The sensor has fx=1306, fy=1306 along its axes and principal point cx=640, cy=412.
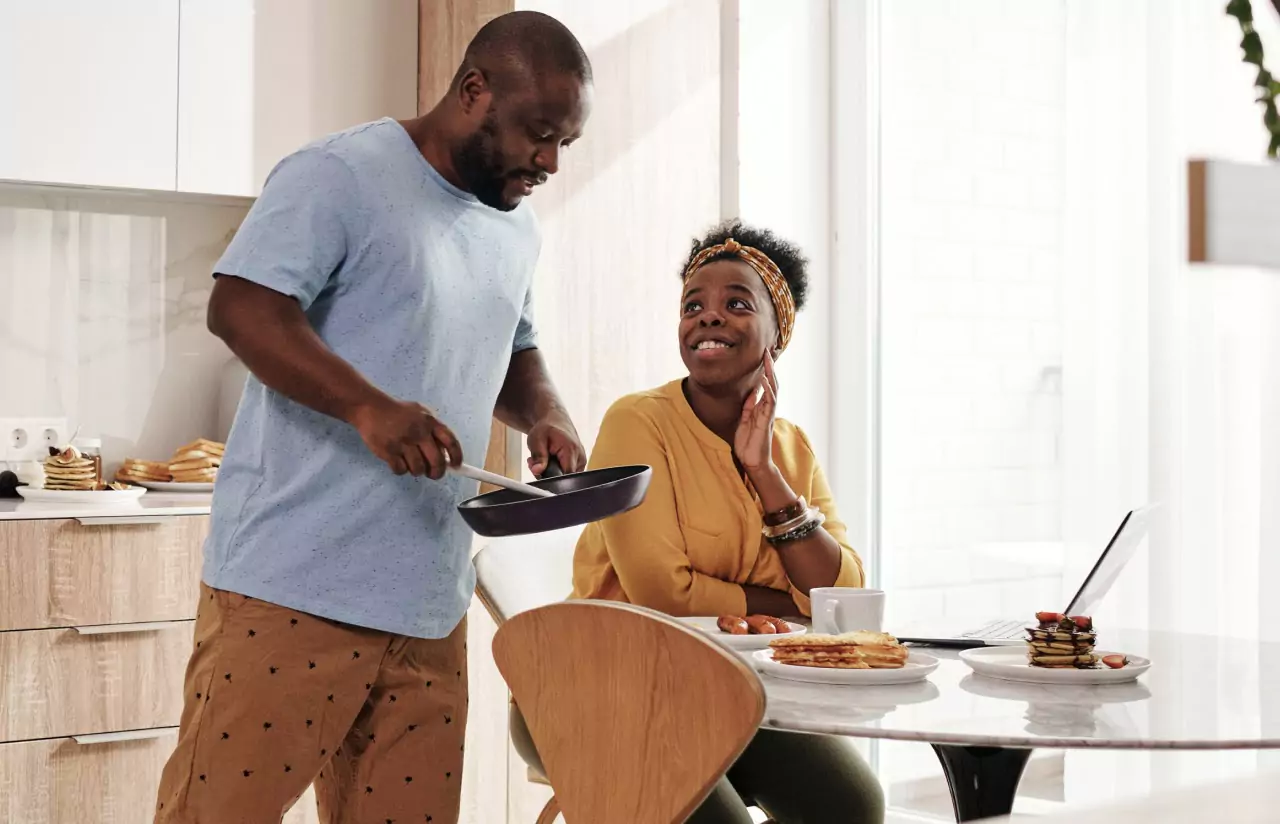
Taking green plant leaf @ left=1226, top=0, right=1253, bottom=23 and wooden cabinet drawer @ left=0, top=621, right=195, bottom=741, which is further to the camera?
wooden cabinet drawer @ left=0, top=621, right=195, bottom=741

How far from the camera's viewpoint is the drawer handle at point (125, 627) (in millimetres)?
2733

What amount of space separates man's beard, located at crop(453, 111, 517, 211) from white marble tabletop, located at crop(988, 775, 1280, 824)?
1.23m

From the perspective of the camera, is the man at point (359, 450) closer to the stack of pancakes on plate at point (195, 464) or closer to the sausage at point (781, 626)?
the sausage at point (781, 626)

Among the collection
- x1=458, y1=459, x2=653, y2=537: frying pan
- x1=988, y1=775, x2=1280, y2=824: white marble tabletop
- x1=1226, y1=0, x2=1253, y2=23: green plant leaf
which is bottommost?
x1=988, y1=775, x2=1280, y2=824: white marble tabletop

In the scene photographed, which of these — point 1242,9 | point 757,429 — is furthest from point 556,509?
point 1242,9

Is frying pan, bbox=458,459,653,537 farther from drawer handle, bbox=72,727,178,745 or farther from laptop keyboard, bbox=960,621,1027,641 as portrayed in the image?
drawer handle, bbox=72,727,178,745

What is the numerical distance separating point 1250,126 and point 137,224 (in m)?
2.70

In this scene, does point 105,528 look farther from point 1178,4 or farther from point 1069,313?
point 1178,4

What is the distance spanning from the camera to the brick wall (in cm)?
334

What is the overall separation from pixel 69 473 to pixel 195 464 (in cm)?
29

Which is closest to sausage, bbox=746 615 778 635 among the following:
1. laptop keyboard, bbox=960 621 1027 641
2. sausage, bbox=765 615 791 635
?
sausage, bbox=765 615 791 635

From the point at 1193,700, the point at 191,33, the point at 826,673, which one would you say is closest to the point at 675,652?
the point at 826,673

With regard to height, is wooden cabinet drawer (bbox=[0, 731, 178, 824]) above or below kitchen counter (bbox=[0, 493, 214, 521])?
below

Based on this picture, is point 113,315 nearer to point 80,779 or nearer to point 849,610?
point 80,779
